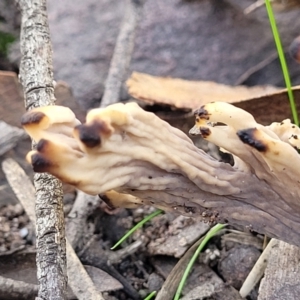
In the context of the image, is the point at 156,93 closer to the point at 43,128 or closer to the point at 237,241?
the point at 237,241

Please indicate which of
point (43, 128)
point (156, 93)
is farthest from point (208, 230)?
point (43, 128)

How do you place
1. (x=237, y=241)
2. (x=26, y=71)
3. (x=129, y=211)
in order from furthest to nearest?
1. (x=129, y=211)
2. (x=237, y=241)
3. (x=26, y=71)

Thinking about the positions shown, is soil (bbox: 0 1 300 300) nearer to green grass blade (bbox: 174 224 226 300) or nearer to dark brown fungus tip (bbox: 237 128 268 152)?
green grass blade (bbox: 174 224 226 300)

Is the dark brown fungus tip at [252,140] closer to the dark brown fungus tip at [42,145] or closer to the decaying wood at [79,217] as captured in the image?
the dark brown fungus tip at [42,145]

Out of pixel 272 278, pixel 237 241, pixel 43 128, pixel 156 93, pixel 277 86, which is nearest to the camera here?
pixel 43 128

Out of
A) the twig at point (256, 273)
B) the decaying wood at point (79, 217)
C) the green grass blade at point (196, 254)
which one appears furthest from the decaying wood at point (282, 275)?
the decaying wood at point (79, 217)

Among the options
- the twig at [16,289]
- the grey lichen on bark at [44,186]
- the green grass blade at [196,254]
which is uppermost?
the grey lichen on bark at [44,186]

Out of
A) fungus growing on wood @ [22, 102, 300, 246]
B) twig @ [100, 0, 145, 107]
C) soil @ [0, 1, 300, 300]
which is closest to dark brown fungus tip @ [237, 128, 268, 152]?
fungus growing on wood @ [22, 102, 300, 246]
